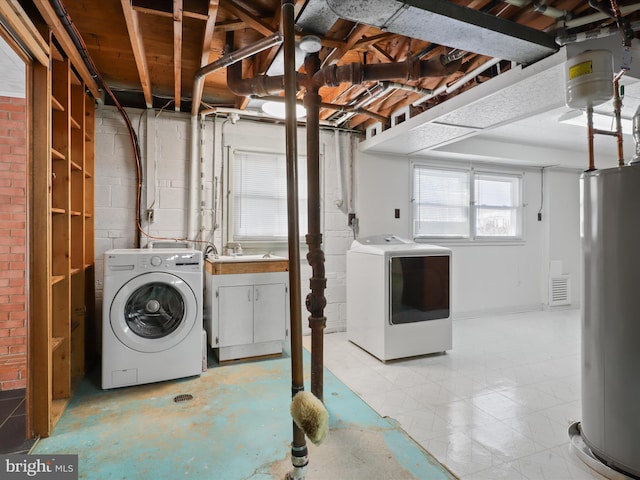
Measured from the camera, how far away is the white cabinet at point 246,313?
3027 millimetres

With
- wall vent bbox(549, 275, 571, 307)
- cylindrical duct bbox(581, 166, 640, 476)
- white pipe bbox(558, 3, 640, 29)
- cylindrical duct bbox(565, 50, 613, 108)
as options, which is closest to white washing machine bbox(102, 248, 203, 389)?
cylindrical duct bbox(581, 166, 640, 476)

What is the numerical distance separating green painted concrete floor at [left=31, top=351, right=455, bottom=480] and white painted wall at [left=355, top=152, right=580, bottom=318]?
2.35 m

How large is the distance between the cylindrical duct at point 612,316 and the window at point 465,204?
8.97ft

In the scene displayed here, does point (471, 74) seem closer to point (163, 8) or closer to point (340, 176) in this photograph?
point (340, 176)

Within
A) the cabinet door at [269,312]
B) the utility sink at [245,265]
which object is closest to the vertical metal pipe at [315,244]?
the utility sink at [245,265]

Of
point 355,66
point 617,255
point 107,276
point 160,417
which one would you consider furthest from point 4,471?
point 617,255

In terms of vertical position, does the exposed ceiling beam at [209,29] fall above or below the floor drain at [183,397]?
above

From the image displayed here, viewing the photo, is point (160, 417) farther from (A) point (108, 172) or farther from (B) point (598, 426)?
(B) point (598, 426)

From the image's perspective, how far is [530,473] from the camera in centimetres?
171

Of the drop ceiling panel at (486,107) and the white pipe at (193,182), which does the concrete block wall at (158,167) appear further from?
the drop ceiling panel at (486,107)

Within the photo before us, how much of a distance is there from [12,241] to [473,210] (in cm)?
494

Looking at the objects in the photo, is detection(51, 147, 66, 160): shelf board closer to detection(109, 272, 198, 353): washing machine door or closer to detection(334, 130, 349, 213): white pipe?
detection(109, 272, 198, 353): washing machine door

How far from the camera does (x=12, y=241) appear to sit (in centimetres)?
250

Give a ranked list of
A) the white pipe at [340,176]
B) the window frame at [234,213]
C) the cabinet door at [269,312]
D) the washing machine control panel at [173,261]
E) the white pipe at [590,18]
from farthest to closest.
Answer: the white pipe at [340,176], the window frame at [234,213], the cabinet door at [269,312], the washing machine control panel at [173,261], the white pipe at [590,18]
